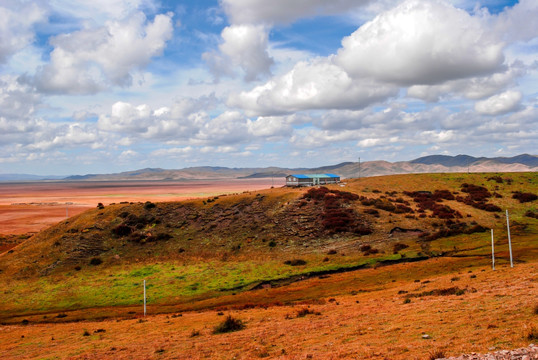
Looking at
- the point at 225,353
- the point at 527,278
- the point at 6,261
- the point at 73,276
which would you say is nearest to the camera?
the point at 225,353

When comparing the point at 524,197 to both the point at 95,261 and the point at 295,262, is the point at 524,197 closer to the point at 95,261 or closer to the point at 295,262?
the point at 295,262

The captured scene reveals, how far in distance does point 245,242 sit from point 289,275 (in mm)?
20064

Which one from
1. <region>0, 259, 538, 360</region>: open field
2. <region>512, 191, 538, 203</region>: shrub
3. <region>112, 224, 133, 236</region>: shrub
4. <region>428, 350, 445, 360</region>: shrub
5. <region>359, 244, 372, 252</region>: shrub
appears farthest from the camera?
<region>512, 191, 538, 203</region>: shrub

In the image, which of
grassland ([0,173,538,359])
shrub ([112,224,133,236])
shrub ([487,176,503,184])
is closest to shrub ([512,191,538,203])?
grassland ([0,173,538,359])

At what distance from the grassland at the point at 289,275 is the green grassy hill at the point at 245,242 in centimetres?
41

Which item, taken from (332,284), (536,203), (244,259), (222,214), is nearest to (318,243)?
(244,259)

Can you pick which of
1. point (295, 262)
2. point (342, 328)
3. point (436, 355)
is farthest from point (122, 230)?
point (436, 355)

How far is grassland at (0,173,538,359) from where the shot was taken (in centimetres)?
2416

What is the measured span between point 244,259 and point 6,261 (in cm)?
4938

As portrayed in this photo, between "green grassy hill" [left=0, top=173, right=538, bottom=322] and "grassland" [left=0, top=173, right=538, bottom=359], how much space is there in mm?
406

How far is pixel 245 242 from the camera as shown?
76875mm

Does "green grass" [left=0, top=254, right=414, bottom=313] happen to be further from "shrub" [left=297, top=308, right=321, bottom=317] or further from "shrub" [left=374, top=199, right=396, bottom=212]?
"shrub" [left=374, top=199, right=396, bottom=212]

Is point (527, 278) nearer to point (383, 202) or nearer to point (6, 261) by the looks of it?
point (383, 202)

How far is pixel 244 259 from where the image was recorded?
6944 cm
